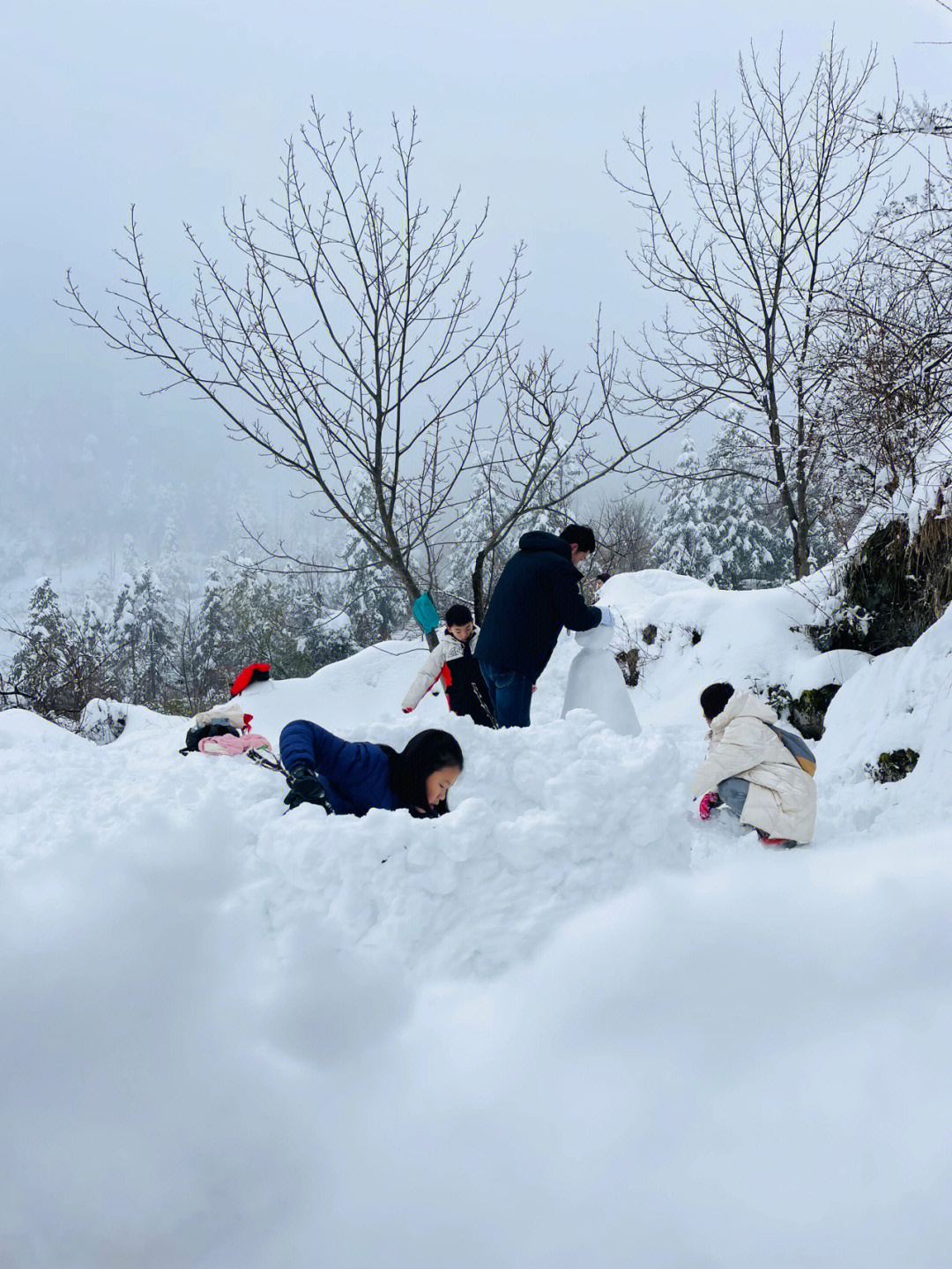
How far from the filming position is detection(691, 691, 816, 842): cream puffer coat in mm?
3791

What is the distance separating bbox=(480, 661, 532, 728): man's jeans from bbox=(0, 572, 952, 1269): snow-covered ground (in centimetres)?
194

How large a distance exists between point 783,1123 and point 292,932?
1.41m

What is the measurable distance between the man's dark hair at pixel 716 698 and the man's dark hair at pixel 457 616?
82.7 inches

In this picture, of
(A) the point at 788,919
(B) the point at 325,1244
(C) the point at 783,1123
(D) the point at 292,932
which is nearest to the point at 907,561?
(A) the point at 788,919

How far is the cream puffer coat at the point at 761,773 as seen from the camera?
379cm

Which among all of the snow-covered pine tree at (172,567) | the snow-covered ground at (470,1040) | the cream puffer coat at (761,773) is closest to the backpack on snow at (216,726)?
the snow-covered ground at (470,1040)

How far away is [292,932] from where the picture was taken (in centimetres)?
222

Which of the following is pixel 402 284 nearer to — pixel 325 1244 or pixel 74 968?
pixel 74 968

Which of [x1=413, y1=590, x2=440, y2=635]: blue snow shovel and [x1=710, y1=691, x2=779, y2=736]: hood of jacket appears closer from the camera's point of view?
[x1=710, y1=691, x2=779, y2=736]: hood of jacket

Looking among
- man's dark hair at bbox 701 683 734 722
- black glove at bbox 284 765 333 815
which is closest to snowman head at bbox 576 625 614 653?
man's dark hair at bbox 701 683 734 722

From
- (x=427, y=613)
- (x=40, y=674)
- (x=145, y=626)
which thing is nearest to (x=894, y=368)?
(x=427, y=613)

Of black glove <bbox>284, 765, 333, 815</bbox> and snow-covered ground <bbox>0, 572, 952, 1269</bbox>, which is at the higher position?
black glove <bbox>284, 765, 333, 815</bbox>

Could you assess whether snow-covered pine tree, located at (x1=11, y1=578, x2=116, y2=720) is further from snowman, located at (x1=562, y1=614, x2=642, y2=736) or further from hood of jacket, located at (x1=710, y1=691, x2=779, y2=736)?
Result: hood of jacket, located at (x1=710, y1=691, x2=779, y2=736)

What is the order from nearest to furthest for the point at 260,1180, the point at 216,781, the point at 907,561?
the point at 260,1180 → the point at 216,781 → the point at 907,561
